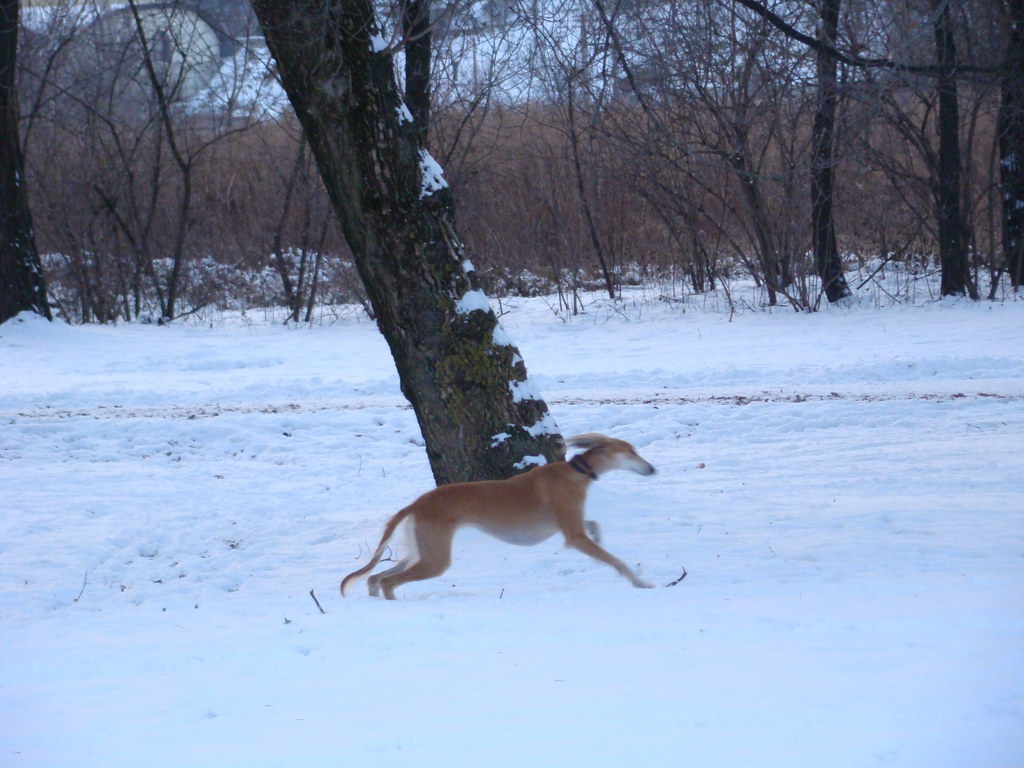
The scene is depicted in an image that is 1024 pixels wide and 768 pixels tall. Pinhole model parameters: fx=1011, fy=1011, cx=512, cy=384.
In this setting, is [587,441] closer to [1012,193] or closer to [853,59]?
[853,59]

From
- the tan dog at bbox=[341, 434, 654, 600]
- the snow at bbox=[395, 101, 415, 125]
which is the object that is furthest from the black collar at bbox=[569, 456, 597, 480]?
the snow at bbox=[395, 101, 415, 125]

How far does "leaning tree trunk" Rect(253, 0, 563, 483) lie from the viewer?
6.77 meters

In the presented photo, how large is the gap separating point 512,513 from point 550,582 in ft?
1.92

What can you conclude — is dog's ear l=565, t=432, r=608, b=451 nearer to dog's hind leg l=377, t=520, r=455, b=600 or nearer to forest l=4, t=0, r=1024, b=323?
dog's hind leg l=377, t=520, r=455, b=600

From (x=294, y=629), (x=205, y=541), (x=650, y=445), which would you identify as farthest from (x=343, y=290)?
(x=294, y=629)

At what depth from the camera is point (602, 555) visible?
18.9 feet

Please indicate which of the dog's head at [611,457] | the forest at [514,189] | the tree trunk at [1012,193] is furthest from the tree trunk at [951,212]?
the dog's head at [611,457]

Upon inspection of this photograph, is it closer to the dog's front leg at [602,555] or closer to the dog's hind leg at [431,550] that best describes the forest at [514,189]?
the dog's front leg at [602,555]

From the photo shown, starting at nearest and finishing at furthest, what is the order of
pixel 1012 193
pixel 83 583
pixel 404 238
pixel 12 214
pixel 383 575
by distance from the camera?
pixel 383 575 < pixel 83 583 < pixel 404 238 < pixel 12 214 < pixel 1012 193

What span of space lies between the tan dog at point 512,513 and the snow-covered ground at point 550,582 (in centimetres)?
22

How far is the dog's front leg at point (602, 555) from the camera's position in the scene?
5.69 meters

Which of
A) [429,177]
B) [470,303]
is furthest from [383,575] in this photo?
[429,177]

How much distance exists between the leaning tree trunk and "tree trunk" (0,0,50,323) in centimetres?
1320

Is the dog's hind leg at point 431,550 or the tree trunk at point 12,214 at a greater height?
the tree trunk at point 12,214
